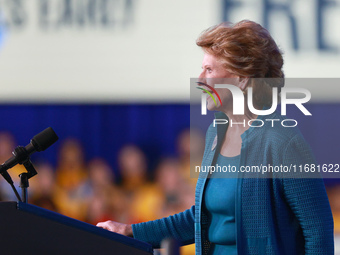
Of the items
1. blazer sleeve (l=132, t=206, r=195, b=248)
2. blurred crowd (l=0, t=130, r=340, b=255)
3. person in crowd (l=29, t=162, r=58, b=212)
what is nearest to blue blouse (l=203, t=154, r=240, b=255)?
blazer sleeve (l=132, t=206, r=195, b=248)

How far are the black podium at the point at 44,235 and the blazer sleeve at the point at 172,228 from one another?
500mm

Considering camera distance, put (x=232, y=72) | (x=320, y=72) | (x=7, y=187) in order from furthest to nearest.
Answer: (x=320, y=72) → (x=7, y=187) → (x=232, y=72)

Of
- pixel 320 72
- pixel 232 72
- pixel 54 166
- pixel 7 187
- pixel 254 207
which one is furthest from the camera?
pixel 54 166

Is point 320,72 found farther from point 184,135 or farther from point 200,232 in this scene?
point 200,232

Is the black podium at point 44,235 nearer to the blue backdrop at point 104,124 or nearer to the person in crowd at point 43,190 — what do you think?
the person in crowd at point 43,190

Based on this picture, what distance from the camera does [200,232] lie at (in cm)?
137

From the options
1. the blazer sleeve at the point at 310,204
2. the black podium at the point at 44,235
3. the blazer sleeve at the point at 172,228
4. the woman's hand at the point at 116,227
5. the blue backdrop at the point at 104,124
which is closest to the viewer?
the black podium at the point at 44,235

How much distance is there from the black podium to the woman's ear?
0.62 metres

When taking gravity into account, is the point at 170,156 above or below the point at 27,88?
below

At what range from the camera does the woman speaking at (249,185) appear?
4.08 ft

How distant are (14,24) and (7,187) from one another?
1.58 metres

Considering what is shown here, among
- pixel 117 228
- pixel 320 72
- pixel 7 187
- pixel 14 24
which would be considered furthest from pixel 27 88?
pixel 117 228

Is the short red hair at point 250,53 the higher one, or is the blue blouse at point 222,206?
the short red hair at point 250,53

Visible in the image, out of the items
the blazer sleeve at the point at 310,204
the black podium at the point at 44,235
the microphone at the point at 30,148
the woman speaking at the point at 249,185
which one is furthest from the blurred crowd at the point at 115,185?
the black podium at the point at 44,235
